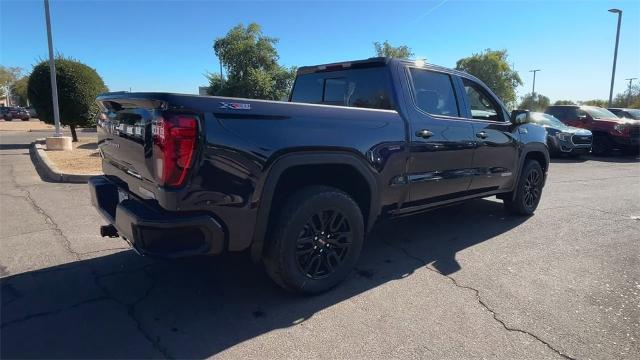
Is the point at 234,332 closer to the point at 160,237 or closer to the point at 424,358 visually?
the point at 160,237

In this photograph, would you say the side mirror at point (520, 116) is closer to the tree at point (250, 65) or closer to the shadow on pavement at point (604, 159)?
the shadow on pavement at point (604, 159)

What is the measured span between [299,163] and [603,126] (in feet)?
50.9

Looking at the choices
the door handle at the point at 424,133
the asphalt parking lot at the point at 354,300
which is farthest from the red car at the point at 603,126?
the door handle at the point at 424,133

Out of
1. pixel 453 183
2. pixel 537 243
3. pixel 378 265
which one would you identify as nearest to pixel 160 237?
pixel 378 265

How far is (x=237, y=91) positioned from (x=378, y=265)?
29.1m

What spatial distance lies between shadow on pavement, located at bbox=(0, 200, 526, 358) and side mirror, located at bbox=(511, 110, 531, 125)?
192 centimetres

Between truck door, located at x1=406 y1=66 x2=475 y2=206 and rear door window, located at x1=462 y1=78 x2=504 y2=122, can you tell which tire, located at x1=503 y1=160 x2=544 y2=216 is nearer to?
rear door window, located at x1=462 y1=78 x2=504 y2=122

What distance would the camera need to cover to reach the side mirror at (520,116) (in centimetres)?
514

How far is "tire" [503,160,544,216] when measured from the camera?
561 centimetres

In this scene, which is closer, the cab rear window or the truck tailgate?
the truck tailgate

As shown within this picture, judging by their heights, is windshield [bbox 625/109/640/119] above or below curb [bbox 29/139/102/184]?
above

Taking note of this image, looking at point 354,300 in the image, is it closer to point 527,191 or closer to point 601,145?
point 527,191

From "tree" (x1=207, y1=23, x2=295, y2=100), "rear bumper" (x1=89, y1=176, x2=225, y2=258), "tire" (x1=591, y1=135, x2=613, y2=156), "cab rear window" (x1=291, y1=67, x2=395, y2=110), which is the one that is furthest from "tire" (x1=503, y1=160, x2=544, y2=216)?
"tree" (x1=207, y1=23, x2=295, y2=100)

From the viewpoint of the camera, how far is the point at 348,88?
4.28 m
